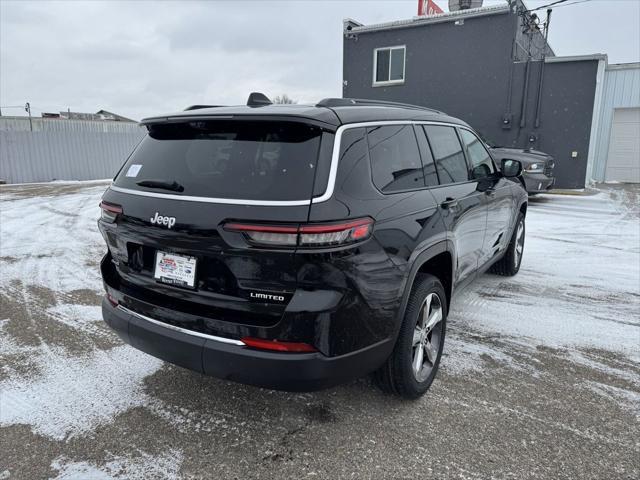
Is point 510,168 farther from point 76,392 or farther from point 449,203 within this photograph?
point 76,392

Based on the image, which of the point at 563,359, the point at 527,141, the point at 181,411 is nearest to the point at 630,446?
the point at 563,359

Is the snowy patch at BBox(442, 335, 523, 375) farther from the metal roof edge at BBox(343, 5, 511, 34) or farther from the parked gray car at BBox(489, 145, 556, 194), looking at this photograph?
the metal roof edge at BBox(343, 5, 511, 34)

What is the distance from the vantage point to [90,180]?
19109mm

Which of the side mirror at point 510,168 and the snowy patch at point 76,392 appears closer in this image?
the snowy patch at point 76,392

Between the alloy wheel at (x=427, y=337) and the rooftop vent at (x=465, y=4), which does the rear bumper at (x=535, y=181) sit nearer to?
the rooftop vent at (x=465, y=4)

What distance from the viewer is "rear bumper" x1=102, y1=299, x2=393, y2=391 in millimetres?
2154

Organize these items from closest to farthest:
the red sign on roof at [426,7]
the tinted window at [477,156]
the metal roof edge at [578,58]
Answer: the tinted window at [477,156]
the metal roof edge at [578,58]
the red sign on roof at [426,7]

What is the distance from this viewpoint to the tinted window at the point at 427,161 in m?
3.08

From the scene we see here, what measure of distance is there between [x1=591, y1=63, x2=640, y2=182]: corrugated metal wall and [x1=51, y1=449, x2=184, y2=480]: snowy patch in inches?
703

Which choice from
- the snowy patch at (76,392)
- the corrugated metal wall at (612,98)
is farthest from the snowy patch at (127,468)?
the corrugated metal wall at (612,98)

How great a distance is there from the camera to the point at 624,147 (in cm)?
1634

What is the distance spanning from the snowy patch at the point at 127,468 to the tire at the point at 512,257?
4.17m

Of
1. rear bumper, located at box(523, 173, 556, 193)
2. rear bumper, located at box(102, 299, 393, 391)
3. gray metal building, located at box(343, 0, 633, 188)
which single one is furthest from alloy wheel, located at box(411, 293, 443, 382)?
gray metal building, located at box(343, 0, 633, 188)

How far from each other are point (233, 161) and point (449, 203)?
1545 mm
